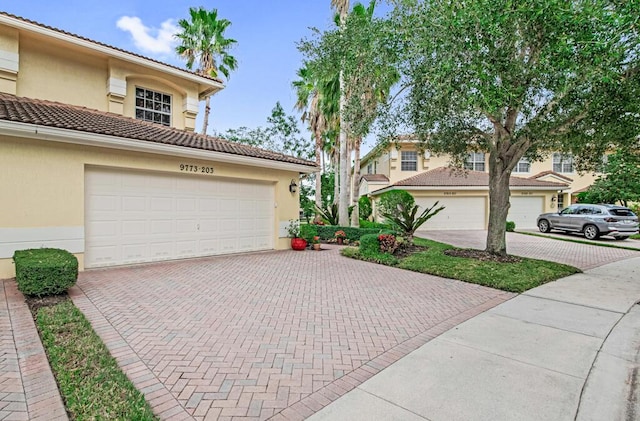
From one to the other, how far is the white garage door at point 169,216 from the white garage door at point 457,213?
45.3ft

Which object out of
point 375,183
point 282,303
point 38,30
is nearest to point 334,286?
point 282,303

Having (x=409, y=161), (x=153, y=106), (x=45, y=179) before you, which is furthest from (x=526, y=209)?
(x=45, y=179)

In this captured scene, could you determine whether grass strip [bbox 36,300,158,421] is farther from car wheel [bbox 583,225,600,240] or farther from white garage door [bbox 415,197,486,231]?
car wheel [bbox 583,225,600,240]

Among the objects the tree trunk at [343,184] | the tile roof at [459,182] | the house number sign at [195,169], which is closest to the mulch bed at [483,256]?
the tree trunk at [343,184]

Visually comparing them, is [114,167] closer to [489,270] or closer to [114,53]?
[114,53]

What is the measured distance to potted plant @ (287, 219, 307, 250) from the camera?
12.4 m

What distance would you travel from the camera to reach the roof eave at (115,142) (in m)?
6.96

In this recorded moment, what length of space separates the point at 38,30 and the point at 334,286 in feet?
37.9

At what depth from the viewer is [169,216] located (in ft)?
31.6

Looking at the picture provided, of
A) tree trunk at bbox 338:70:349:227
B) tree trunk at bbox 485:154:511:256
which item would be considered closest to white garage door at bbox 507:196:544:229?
tree trunk at bbox 338:70:349:227

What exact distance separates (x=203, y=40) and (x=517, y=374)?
22.3m

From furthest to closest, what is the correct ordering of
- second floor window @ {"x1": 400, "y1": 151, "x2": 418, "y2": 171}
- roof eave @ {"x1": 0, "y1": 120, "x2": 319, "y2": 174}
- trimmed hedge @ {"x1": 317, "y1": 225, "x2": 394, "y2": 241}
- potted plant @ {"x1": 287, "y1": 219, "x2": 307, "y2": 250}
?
second floor window @ {"x1": 400, "y1": 151, "x2": 418, "y2": 171}
trimmed hedge @ {"x1": 317, "y1": 225, "x2": 394, "y2": 241}
potted plant @ {"x1": 287, "y1": 219, "x2": 307, "y2": 250}
roof eave @ {"x1": 0, "y1": 120, "x2": 319, "y2": 174}

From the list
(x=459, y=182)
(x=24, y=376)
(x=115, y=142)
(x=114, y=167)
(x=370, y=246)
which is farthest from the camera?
(x=459, y=182)

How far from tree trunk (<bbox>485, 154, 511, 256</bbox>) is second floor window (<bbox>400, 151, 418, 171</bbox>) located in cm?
1507
